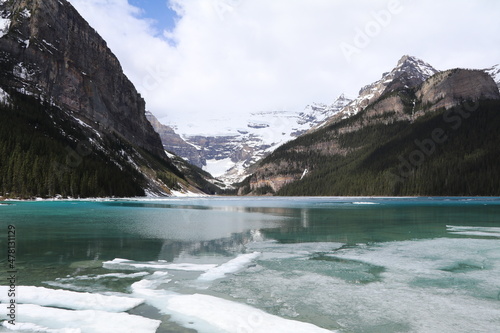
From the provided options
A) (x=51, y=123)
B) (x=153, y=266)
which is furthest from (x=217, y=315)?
(x=51, y=123)

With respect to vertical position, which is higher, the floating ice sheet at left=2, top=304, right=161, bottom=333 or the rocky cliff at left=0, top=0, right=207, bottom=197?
the rocky cliff at left=0, top=0, right=207, bottom=197

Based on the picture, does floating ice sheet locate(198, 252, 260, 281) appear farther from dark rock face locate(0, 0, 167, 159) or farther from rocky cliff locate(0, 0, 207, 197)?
dark rock face locate(0, 0, 167, 159)

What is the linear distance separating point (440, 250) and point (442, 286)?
28.9 ft

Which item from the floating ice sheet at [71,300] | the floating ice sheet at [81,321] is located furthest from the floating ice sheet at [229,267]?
the floating ice sheet at [81,321]

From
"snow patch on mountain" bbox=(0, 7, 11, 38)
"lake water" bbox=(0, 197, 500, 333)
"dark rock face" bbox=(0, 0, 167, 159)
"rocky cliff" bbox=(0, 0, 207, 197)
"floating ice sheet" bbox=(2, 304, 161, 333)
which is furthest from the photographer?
"snow patch on mountain" bbox=(0, 7, 11, 38)

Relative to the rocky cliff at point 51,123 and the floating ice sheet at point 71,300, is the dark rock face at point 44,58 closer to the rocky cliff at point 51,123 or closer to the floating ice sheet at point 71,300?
the rocky cliff at point 51,123

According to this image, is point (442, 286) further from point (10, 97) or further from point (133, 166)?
point (133, 166)

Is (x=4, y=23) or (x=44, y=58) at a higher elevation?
(x=4, y=23)

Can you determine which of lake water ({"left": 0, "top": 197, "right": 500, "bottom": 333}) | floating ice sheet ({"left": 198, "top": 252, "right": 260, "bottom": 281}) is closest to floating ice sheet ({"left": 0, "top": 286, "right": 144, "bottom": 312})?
lake water ({"left": 0, "top": 197, "right": 500, "bottom": 333})

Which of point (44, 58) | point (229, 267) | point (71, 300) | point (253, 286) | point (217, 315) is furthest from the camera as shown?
point (44, 58)

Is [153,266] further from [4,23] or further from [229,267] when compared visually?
[4,23]

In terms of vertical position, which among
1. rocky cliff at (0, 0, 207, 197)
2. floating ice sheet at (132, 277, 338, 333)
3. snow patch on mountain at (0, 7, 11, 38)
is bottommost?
floating ice sheet at (132, 277, 338, 333)

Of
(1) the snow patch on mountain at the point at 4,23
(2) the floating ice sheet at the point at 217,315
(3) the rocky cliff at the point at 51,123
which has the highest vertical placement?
(1) the snow patch on mountain at the point at 4,23

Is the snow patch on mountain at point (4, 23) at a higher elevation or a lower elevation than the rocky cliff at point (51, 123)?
higher
